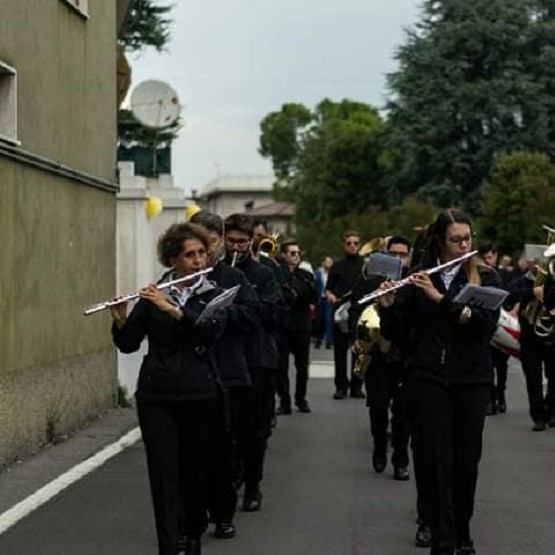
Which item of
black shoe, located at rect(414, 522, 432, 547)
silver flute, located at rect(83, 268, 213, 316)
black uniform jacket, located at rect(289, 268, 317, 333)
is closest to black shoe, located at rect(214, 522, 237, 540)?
black shoe, located at rect(414, 522, 432, 547)

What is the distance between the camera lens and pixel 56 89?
44.8 ft

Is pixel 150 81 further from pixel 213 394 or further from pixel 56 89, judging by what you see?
pixel 213 394

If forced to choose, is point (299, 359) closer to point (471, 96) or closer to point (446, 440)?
point (446, 440)

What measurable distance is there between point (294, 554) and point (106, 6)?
890cm

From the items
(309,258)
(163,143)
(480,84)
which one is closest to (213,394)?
(163,143)

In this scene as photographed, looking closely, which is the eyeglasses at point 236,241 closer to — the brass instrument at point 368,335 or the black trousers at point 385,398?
the brass instrument at point 368,335

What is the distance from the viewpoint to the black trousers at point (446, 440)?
7.70 m

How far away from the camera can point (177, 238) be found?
7.68 metres

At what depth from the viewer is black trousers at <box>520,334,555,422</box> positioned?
15.2m

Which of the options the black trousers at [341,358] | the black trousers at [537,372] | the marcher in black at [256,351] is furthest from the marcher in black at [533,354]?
the marcher in black at [256,351]

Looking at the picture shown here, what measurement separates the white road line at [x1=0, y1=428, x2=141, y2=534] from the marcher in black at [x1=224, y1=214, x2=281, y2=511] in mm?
1436

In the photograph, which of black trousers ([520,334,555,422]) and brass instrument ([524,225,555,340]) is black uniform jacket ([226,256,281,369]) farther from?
black trousers ([520,334,555,422])

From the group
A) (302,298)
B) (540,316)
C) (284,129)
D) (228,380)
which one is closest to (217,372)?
(228,380)

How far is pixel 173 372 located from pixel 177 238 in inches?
→ 27.2
